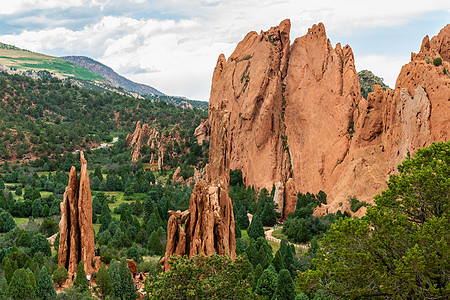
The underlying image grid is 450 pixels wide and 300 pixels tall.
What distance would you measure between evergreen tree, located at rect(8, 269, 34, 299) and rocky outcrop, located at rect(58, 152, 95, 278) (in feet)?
14.9

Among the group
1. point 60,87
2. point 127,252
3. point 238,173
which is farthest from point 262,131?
point 60,87

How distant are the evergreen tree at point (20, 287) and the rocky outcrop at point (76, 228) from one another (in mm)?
4542

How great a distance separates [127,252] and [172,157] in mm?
71811

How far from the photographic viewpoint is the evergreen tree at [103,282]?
33.4 meters

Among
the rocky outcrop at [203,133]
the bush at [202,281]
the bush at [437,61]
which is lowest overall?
the bush at [202,281]

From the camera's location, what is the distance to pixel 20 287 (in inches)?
1198

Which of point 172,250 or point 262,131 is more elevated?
point 262,131

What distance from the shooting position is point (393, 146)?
5788cm

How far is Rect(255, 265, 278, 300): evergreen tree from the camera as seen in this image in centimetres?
3300

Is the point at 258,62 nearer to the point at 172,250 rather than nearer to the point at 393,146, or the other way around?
the point at 393,146

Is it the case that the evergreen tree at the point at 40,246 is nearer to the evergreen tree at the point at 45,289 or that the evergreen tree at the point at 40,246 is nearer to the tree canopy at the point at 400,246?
the evergreen tree at the point at 45,289

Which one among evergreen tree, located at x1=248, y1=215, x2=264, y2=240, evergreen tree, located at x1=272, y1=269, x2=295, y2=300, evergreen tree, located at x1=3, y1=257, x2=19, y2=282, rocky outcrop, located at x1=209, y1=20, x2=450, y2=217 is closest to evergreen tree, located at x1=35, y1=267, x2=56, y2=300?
evergreen tree, located at x1=3, y1=257, x2=19, y2=282

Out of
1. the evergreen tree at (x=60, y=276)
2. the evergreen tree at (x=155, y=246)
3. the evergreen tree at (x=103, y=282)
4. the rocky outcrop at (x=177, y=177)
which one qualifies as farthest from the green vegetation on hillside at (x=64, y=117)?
the evergreen tree at (x=103, y=282)

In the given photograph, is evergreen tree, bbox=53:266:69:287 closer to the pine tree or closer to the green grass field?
the pine tree
